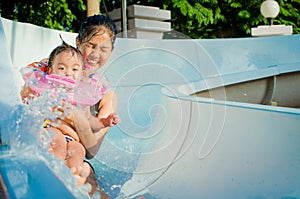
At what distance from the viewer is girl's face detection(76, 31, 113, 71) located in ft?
6.51

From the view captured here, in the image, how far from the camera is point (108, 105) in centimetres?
206

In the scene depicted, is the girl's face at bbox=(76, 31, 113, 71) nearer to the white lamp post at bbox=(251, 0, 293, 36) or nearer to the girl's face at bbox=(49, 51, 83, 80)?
the girl's face at bbox=(49, 51, 83, 80)

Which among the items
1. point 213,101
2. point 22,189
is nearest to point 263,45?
point 213,101

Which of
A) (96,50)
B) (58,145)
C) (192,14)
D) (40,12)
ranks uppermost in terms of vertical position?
(192,14)

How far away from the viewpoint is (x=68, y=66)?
1.81 metres

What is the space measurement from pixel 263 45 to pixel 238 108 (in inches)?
129

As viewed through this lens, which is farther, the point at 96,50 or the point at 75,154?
the point at 96,50

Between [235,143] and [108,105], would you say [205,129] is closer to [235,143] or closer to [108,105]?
[235,143]

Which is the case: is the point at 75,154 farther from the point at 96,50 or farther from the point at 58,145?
the point at 96,50

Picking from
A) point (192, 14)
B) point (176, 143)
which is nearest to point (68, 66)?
point (176, 143)

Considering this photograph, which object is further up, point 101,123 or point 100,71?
point 100,71

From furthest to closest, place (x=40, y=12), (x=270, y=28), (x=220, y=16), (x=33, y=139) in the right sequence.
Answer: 1. (x=220, y=16)
2. (x=40, y=12)
3. (x=270, y=28)
4. (x=33, y=139)

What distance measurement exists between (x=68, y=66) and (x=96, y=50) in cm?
25

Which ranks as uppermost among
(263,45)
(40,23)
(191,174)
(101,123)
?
(40,23)
